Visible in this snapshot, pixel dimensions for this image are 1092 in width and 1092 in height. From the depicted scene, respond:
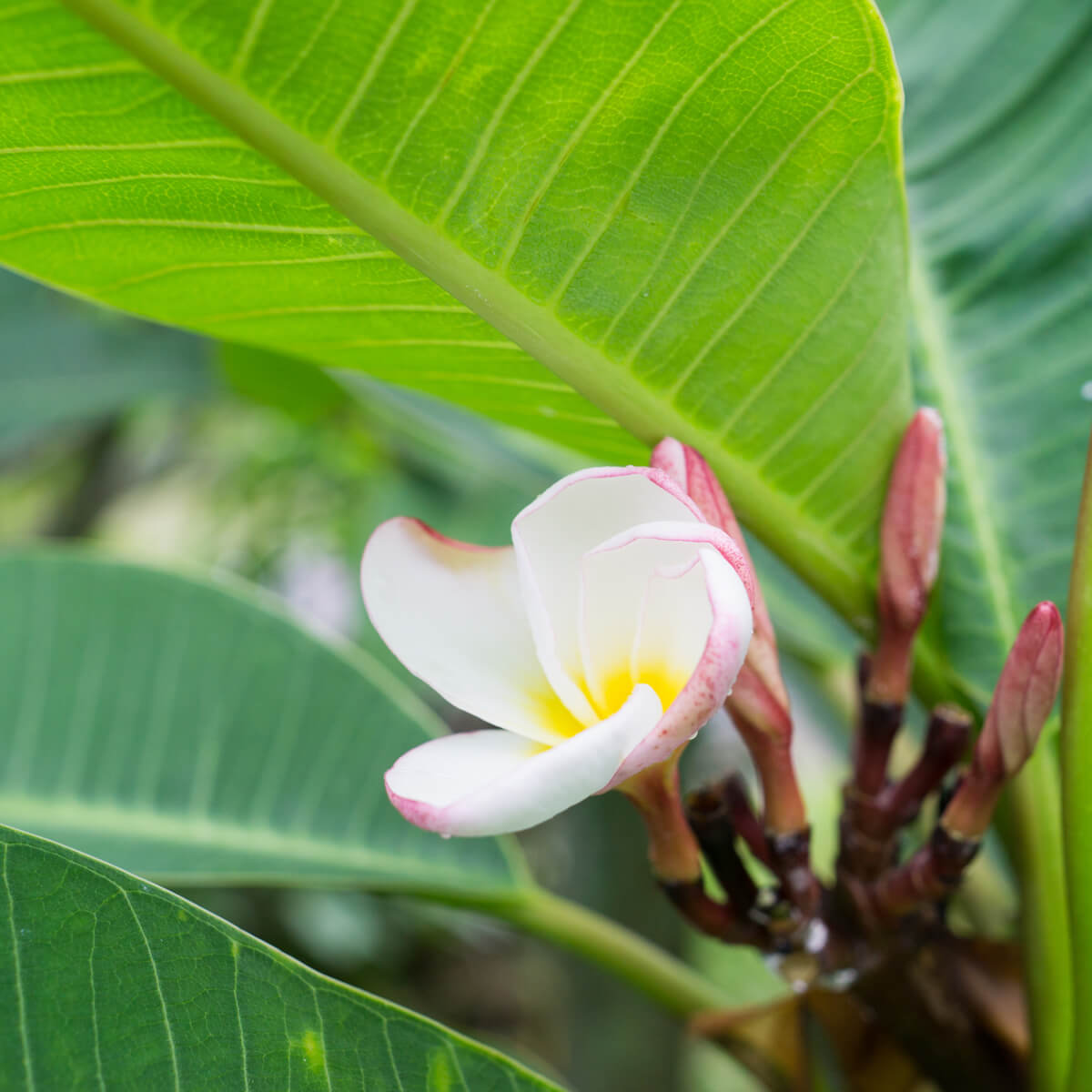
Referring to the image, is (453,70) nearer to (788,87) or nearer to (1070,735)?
(788,87)

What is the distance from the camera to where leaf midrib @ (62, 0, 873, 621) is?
39 centimetres

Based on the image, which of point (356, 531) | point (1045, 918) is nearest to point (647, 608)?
point (1045, 918)

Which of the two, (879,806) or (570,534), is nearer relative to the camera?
(570,534)

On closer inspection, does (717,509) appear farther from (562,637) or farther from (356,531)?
(356,531)

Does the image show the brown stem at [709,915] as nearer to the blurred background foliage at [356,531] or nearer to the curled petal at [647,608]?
the curled petal at [647,608]

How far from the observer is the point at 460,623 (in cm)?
45

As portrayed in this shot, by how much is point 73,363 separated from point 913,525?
1608 mm

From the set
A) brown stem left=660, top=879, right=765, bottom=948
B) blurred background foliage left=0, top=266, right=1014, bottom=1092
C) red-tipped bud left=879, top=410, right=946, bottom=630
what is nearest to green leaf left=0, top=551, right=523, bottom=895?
blurred background foliage left=0, top=266, right=1014, bottom=1092

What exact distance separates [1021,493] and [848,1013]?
330mm

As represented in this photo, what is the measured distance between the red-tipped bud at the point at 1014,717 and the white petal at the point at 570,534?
0.53 feet

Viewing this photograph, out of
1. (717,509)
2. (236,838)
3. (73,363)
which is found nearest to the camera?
(717,509)

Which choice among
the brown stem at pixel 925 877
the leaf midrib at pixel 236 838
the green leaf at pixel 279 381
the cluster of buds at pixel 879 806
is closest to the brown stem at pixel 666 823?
the cluster of buds at pixel 879 806

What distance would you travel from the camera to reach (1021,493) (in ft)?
2.22

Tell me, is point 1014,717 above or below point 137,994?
above
